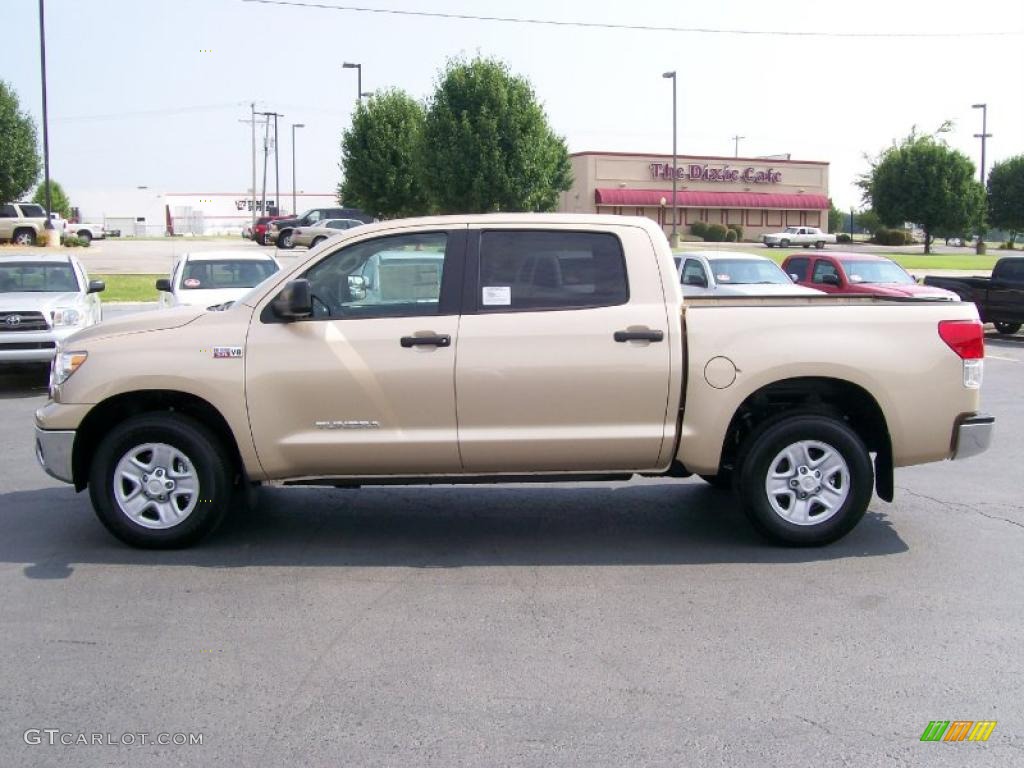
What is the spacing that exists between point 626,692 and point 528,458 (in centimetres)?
205

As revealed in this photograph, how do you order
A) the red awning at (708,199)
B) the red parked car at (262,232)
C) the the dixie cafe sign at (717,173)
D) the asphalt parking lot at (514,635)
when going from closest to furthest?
the asphalt parking lot at (514,635) < the red parked car at (262,232) < the red awning at (708,199) < the the dixie cafe sign at (717,173)

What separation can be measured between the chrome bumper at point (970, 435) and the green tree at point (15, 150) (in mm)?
49347

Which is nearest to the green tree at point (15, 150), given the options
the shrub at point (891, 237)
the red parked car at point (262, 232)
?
the red parked car at point (262, 232)

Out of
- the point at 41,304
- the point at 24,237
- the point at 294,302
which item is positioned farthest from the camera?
the point at 24,237

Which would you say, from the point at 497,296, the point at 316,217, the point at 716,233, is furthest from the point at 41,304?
the point at 716,233

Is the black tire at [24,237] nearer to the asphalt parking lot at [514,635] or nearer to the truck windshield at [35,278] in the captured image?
the truck windshield at [35,278]

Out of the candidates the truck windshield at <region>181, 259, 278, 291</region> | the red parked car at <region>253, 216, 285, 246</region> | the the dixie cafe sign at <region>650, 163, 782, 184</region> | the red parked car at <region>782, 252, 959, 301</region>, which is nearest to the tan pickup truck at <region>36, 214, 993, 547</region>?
the truck windshield at <region>181, 259, 278, 291</region>

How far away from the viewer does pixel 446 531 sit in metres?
6.95

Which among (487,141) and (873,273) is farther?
(487,141)

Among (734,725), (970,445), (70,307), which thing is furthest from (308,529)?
(70,307)

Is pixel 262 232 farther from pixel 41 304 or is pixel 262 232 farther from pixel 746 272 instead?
pixel 41 304

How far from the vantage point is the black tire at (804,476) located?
20.9 ft

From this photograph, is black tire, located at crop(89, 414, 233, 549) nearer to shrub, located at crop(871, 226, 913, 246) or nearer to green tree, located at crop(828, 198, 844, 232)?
shrub, located at crop(871, 226, 913, 246)

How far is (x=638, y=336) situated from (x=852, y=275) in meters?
15.1
